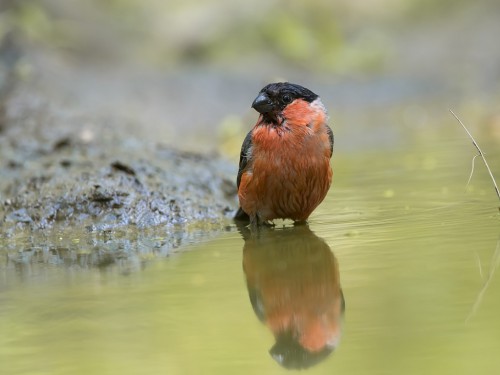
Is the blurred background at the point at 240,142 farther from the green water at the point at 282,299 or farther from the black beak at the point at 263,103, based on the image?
the black beak at the point at 263,103

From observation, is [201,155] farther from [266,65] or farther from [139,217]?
[266,65]

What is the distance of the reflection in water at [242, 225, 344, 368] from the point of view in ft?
10.3

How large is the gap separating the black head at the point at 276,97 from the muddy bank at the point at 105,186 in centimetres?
92

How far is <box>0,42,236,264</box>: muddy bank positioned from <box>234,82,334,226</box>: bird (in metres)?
0.49

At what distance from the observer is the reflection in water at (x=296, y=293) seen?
3127 mm

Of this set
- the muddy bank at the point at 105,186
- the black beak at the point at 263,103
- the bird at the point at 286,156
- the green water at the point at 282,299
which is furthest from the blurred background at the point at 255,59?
the green water at the point at 282,299

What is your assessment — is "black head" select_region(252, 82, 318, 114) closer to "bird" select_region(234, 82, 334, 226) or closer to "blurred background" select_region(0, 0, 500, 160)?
"bird" select_region(234, 82, 334, 226)

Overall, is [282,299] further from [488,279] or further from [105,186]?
[105,186]

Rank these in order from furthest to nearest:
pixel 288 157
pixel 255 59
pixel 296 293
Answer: pixel 255 59
pixel 288 157
pixel 296 293

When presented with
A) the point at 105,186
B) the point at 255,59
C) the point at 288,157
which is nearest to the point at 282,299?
the point at 288,157

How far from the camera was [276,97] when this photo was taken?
222 inches

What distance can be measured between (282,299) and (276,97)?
2.15 m

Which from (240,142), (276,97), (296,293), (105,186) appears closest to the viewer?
(296,293)

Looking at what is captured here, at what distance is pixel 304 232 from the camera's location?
547cm
